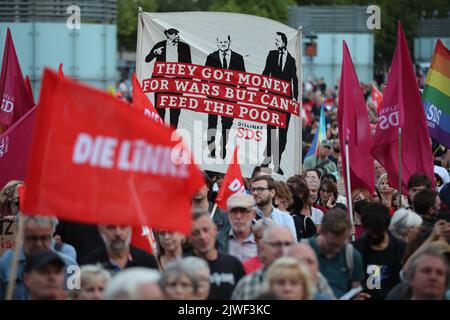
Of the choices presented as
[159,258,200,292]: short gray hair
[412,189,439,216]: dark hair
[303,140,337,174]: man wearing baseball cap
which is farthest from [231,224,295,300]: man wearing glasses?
[303,140,337,174]: man wearing baseball cap

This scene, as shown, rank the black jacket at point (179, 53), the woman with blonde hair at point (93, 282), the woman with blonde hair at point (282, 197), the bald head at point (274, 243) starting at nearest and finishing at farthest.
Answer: the woman with blonde hair at point (93, 282) → the bald head at point (274, 243) → the woman with blonde hair at point (282, 197) → the black jacket at point (179, 53)

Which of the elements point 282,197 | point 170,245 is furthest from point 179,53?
point 170,245

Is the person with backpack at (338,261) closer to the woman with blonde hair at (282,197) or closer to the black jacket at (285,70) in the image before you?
the woman with blonde hair at (282,197)

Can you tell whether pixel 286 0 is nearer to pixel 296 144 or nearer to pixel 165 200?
pixel 296 144

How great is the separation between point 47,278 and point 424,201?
3735 mm

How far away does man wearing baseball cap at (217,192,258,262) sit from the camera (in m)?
9.88

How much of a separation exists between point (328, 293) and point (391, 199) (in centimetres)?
522

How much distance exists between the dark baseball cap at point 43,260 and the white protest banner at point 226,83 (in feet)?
19.4

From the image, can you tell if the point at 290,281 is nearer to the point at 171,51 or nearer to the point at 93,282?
the point at 93,282

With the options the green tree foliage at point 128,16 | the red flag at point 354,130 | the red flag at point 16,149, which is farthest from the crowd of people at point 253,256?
the green tree foliage at point 128,16

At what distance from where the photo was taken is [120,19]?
239 ft

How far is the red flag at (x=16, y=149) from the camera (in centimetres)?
1267

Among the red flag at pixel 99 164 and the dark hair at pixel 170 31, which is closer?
the red flag at pixel 99 164
